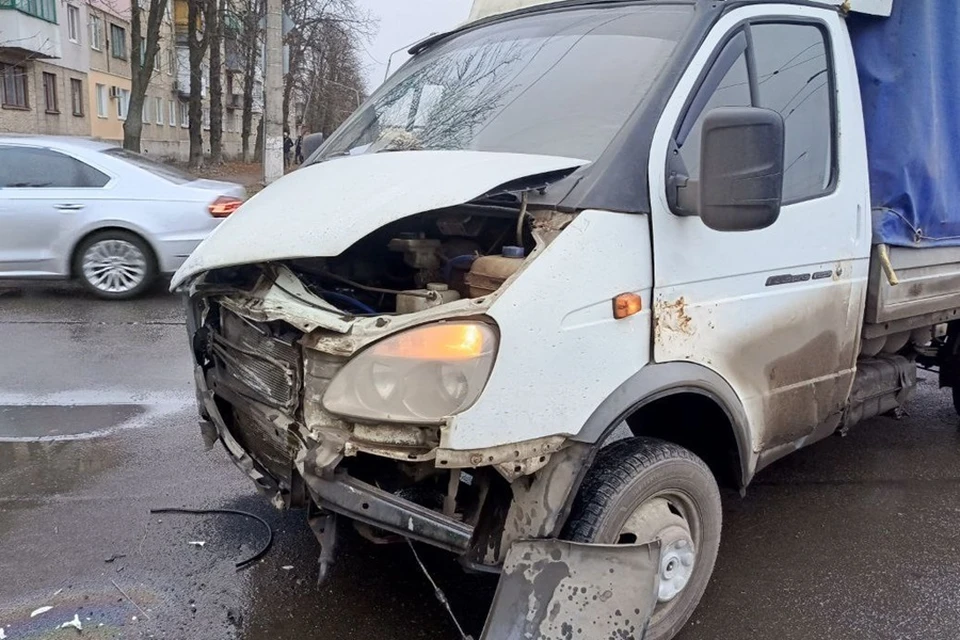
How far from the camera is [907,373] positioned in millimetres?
4441

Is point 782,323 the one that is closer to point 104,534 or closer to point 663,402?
point 663,402

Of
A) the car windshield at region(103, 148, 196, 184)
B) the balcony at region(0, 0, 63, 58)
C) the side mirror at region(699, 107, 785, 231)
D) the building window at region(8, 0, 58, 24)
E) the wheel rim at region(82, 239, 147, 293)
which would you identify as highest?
the building window at region(8, 0, 58, 24)

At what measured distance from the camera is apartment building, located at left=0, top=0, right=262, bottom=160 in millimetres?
30688

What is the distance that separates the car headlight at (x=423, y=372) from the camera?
2455mm

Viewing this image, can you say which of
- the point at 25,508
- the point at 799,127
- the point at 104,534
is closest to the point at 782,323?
the point at 799,127

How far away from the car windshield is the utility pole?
6.82 meters

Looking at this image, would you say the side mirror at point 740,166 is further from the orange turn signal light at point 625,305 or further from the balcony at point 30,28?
the balcony at point 30,28

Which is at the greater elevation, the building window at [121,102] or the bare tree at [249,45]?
the bare tree at [249,45]

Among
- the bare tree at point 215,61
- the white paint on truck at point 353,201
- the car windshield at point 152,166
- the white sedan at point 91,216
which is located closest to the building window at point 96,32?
the bare tree at point 215,61

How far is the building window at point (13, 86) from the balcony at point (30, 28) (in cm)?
74

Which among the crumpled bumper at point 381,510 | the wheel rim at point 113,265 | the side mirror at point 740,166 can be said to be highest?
the side mirror at point 740,166

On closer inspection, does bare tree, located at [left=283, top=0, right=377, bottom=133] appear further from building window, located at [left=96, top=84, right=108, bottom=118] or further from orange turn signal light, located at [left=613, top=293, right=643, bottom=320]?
orange turn signal light, located at [left=613, top=293, right=643, bottom=320]

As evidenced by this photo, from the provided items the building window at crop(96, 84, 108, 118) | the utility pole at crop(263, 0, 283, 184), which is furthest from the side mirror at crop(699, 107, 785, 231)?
the building window at crop(96, 84, 108, 118)

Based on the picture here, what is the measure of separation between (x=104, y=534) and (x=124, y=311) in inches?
201
